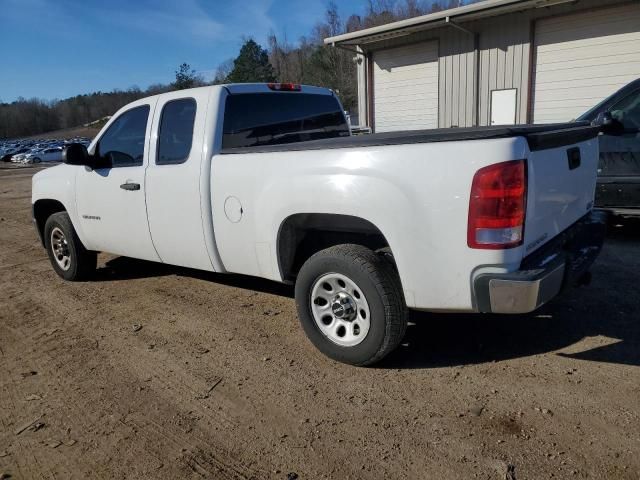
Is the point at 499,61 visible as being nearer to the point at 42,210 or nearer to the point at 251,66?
the point at 42,210

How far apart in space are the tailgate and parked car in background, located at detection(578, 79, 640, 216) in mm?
2510

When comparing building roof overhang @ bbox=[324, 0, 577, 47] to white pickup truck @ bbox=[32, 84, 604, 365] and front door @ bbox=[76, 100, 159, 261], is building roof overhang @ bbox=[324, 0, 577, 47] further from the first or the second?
front door @ bbox=[76, 100, 159, 261]

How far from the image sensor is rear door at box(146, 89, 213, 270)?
4.25 metres

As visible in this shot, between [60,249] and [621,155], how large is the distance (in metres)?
6.50

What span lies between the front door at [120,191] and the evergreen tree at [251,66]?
4542 cm

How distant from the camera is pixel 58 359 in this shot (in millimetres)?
3967

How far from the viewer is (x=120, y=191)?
4.96 metres

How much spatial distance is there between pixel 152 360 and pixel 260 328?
0.89 m

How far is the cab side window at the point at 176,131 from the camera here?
14.4 feet

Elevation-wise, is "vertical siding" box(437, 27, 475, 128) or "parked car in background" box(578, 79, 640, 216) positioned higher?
"vertical siding" box(437, 27, 475, 128)

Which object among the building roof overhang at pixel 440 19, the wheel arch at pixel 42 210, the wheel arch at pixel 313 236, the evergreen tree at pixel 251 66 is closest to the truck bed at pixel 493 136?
the wheel arch at pixel 313 236

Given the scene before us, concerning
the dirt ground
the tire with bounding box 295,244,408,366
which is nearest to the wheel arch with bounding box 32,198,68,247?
the dirt ground

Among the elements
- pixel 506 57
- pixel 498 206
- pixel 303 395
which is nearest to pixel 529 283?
pixel 498 206

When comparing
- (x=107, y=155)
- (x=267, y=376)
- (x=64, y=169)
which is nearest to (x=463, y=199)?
(x=267, y=376)
